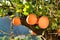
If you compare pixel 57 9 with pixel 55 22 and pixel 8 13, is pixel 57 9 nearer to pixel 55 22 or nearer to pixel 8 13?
pixel 55 22

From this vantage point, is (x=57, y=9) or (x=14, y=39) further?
(x=14, y=39)

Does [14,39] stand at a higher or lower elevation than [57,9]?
lower

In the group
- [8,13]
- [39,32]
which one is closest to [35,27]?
[39,32]

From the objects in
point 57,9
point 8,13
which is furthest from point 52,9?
point 8,13

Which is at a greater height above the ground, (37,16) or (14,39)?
(37,16)

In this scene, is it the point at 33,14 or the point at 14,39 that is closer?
the point at 33,14

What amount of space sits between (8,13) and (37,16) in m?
0.14

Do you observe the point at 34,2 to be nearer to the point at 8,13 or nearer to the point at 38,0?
the point at 38,0

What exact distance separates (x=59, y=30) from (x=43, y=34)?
59mm

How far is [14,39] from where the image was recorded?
610 mm

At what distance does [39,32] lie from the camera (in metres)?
0.53

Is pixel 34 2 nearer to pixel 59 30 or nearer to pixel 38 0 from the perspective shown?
pixel 38 0

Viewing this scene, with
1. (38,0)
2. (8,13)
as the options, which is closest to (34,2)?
(38,0)

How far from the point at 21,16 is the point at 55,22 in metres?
0.12
